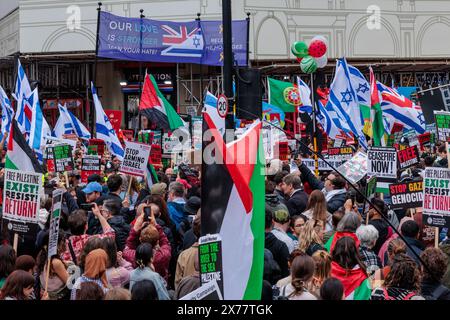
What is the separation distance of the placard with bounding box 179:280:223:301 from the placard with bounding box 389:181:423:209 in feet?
15.4

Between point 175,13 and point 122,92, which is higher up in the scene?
point 175,13

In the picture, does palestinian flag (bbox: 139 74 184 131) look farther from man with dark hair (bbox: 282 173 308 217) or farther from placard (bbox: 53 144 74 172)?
man with dark hair (bbox: 282 173 308 217)

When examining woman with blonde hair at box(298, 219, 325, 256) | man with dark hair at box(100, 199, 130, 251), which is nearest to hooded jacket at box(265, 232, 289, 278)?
woman with blonde hair at box(298, 219, 325, 256)

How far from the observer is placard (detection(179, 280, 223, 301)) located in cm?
526

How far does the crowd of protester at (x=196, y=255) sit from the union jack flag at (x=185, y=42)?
1758 centimetres

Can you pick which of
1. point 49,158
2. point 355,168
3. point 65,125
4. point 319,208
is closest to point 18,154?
point 319,208

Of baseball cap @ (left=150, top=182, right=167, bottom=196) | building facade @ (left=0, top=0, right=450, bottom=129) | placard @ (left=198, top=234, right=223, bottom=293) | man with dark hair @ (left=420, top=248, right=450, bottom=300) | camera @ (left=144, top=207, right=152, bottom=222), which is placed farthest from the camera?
building facade @ (left=0, top=0, right=450, bottom=129)

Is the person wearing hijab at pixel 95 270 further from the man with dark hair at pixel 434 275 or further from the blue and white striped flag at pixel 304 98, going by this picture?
the blue and white striped flag at pixel 304 98

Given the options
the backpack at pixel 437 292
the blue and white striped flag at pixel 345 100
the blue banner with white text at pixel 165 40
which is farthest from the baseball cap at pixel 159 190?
the blue banner with white text at pixel 165 40

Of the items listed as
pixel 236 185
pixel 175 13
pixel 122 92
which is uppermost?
pixel 175 13
